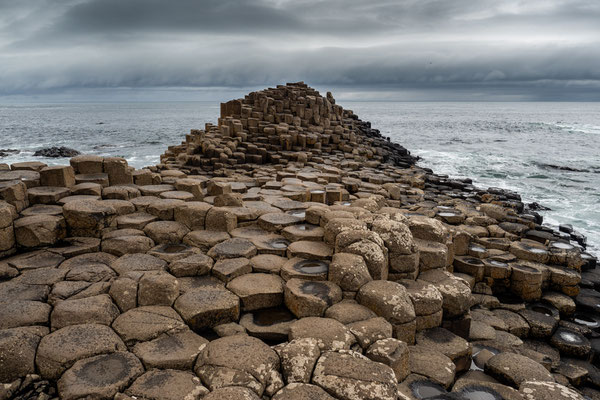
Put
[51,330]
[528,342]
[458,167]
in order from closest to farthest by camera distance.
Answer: [51,330]
[528,342]
[458,167]

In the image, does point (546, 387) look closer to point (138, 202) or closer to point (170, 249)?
point (170, 249)

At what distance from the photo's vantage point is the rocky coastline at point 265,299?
3.47 m

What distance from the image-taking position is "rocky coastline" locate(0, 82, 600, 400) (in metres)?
3.47

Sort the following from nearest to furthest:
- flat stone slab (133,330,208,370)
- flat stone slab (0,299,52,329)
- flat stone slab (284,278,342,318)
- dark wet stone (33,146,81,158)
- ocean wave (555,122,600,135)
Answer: flat stone slab (133,330,208,370)
flat stone slab (0,299,52,329)
flat stone slab (284,278,342,318)
dark wet stone (33,146,81,158)
ocean wave (555,122,600,135)

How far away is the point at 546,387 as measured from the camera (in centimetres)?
408

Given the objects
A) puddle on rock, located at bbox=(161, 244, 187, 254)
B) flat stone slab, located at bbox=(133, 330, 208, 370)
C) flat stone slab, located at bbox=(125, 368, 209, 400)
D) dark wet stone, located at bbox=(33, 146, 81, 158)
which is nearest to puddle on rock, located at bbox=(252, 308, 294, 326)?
flat stone slab, located at bbox=(133, 330, 208, 370)

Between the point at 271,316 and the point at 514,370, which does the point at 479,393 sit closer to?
the point at 514,370

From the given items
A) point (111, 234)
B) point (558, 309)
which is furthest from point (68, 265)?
point (558, 309)

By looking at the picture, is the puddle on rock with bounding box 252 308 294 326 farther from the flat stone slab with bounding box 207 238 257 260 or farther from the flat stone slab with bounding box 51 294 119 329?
the flat stone slab with bounding box 51 294 119 329

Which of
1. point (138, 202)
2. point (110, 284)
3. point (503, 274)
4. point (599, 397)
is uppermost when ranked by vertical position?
point (138, 202)

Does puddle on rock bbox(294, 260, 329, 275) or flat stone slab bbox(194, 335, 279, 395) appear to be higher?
puddle on rock bbox(294, 260, 329, 275)

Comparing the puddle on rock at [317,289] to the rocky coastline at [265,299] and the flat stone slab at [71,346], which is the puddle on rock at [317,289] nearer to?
the rocky coastline at [265,299]

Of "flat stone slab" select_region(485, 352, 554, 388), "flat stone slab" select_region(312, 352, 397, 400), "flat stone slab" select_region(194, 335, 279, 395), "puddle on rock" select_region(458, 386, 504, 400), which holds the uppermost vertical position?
"flat stone slab" select_region(194, 335, 279, 395)

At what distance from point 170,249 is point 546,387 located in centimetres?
516
